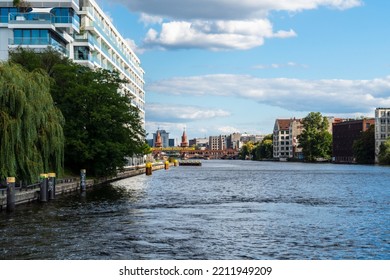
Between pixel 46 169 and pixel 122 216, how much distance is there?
34.0 feet

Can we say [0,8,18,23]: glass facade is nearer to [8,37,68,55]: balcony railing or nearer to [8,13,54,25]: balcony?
[8,13,54,25]: balcony

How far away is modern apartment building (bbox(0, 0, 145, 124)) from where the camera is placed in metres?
92.5

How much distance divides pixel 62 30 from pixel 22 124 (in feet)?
192

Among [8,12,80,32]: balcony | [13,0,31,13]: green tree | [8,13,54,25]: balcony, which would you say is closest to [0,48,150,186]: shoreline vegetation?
[8,12,80,32]: balcony

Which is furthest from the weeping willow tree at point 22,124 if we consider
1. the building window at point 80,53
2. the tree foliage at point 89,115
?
the building window at point 80,53

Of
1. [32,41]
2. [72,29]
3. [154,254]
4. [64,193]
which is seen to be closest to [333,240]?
[154,254]

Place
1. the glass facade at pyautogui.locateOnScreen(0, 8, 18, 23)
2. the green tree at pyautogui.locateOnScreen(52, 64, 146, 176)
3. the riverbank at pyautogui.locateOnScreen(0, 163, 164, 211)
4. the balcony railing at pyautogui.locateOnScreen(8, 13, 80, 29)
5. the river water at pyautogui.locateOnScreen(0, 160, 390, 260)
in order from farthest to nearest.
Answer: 1. the glass facade at pyautogui.locateOnScreen(0, 8, 18, 23)
2. the balcony railing at pyautogui.locateOnScreen(8, 13, 80, 29)
3. the green tree at pyautogui.locateOnScreen(52, 64, 146, 176)
4. the riverbank at pyautogui.locateOnScreen(0, 163, 164, 211)
5. the river water at pyautogui.locateOnScreen(0, 160, 390, 260)

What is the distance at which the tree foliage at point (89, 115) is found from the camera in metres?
75.2

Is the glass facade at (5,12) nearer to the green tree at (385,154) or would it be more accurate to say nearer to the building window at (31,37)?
the building window at (31,37)

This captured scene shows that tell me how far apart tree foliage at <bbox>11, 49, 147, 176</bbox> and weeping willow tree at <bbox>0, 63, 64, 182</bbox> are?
22767 millimetres

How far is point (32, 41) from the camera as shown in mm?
92625

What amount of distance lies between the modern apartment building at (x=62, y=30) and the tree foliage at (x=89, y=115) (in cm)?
1070

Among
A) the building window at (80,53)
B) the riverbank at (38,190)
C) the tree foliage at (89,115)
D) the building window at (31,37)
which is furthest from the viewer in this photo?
the building window at (80,53)

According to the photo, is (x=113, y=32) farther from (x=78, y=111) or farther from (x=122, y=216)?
(x=122, y=216)
